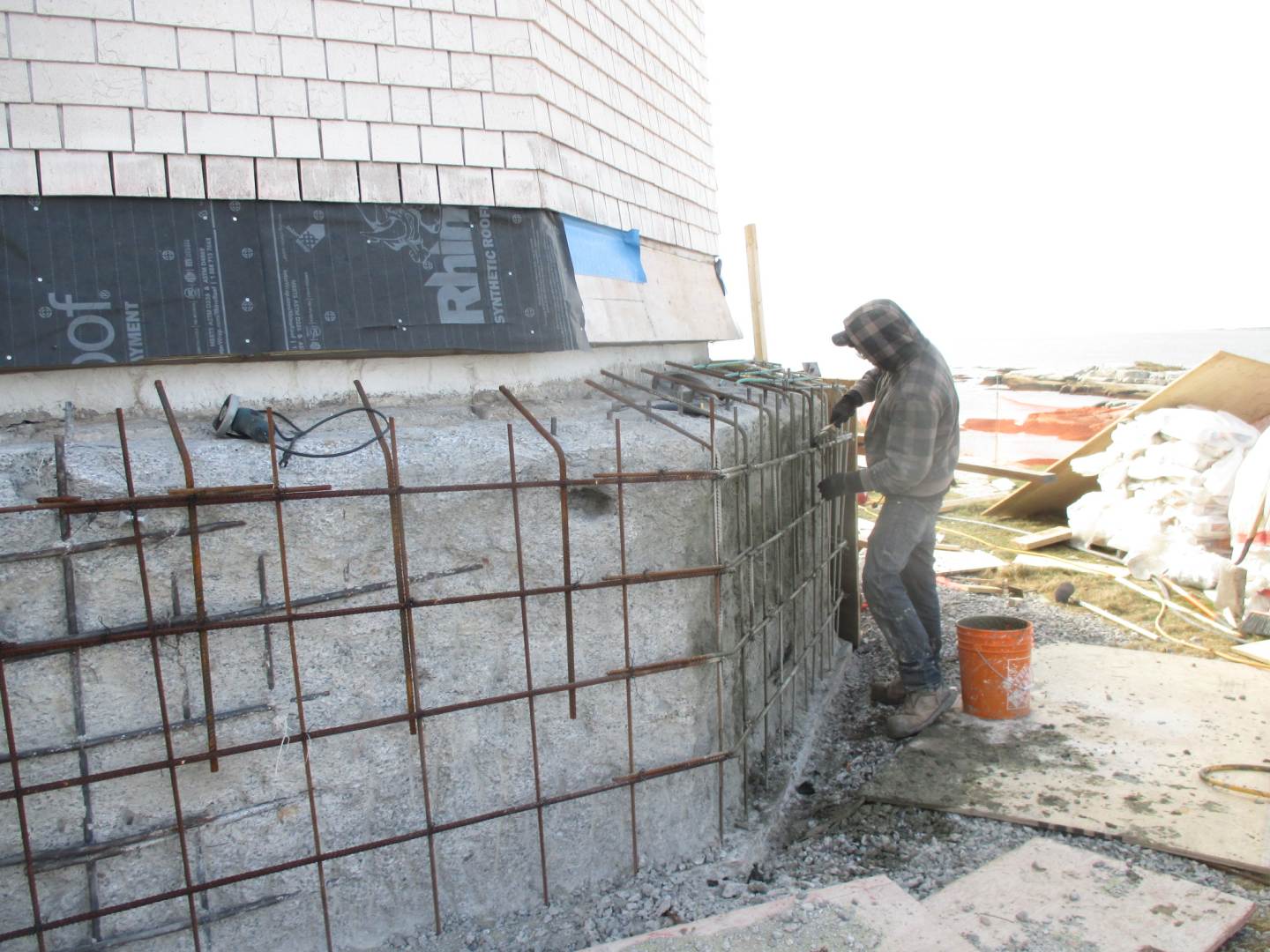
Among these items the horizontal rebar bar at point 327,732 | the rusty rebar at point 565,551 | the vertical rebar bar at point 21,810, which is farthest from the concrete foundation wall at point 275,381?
the horizontal rebar bar at point 327,732

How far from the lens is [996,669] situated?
490cm

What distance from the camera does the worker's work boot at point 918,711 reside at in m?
4.88

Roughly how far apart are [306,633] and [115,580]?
59 cm

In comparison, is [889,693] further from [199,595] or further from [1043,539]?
[1043,539]

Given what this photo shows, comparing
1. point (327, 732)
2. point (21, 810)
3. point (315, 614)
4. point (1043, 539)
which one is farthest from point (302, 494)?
point (1043, 539)

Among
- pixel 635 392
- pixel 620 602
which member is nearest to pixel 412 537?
pixel 620 602

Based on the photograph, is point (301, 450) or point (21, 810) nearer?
point (21, 810)

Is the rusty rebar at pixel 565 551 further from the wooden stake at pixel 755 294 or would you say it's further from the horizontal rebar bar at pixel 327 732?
the wooden stake at pixel 755 294

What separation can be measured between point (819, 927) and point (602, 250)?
335 cm

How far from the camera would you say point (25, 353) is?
3.24 meters

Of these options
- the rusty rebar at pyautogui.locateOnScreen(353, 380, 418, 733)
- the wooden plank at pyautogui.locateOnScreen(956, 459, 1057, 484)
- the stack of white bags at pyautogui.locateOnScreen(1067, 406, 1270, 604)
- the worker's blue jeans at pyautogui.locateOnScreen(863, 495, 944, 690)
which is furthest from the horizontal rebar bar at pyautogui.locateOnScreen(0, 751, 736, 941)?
the wooden plank at pyautogui.locateOnScreen(956, 459, 1057, 484)

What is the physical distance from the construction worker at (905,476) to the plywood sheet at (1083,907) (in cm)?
132

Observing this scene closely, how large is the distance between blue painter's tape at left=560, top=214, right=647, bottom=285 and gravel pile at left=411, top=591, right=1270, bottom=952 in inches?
106

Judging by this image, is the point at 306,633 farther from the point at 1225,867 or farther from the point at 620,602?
the point at 1225,867
